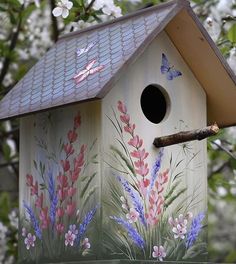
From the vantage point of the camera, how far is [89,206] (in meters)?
3.02

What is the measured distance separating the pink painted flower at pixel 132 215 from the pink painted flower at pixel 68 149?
317mm

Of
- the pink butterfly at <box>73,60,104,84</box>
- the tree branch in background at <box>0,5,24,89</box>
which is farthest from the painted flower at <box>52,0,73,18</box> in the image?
the tree branch in background at <box>0,5,24,89</box>

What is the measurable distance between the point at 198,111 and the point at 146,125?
31 centimetres

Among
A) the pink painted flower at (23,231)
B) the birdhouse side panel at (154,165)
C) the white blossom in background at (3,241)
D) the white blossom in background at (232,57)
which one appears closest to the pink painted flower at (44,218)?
the pink painted flower at (23,231)

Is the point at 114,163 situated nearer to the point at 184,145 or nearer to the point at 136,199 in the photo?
the point at 136,199

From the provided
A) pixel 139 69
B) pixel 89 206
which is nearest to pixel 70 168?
pixel 89 206

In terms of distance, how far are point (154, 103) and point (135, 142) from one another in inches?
12.7

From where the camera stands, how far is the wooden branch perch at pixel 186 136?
290 centimetres

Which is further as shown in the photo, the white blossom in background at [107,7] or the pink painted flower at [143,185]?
the white blossom in background at [107,7]

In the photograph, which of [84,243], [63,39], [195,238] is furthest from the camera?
[63,39]

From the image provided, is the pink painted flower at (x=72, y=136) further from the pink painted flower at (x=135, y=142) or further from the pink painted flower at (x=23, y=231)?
the pink painted flower at (x=23, y=231)

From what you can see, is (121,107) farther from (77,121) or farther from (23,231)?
(23,231)

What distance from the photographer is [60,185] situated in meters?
3.18

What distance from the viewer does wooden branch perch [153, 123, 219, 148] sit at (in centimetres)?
290
